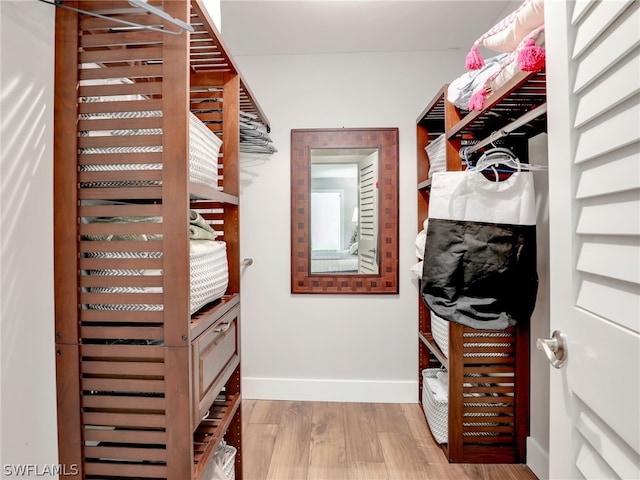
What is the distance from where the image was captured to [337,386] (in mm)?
2555

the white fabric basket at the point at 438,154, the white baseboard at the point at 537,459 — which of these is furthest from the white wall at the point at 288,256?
the white baseboard at the point at 537,459

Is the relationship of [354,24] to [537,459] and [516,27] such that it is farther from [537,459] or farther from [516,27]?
[537,459]

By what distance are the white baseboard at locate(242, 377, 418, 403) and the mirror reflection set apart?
0.82 m

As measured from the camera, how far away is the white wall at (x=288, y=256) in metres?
2.53

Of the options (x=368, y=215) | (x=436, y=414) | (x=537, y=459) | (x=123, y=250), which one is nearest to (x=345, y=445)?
(x=436, y=414)

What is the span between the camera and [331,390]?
2.56m

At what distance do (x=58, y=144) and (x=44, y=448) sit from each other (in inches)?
33.2

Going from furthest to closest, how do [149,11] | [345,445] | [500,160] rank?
1. [345,445]
2. [500,160]
3. [149,11]

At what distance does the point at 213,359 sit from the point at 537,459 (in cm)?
169

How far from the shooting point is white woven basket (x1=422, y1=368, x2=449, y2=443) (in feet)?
6.41

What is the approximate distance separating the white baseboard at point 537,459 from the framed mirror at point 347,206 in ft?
3.79

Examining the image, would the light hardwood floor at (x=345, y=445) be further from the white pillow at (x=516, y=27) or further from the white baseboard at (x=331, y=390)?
the white pillow at (x=516, y=27)

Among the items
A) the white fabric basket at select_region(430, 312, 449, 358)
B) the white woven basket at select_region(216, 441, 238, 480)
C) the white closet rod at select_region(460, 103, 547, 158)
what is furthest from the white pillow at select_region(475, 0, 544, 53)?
the white woven basket at select_region(216, 441, 238, 480)

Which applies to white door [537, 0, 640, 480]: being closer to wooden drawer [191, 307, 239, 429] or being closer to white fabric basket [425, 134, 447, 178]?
wooden drawer [191, 307, 239, 429]
